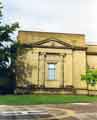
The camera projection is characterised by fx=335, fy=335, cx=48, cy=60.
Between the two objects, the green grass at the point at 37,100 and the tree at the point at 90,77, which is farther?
the tree at the point at 90,77

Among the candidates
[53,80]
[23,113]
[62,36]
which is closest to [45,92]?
[53,80]

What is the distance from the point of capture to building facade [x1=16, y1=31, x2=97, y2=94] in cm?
4503

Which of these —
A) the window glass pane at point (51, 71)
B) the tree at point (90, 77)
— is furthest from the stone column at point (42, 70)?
the tree at point (90, 77)

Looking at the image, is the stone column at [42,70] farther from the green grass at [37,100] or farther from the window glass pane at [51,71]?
the green grass at [37,100]

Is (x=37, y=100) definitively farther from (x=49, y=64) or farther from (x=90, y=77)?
(x=90, y=77)

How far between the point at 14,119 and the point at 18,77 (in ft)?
84.3

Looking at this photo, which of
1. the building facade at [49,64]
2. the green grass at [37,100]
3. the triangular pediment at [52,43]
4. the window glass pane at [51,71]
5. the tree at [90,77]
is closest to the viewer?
the green grass at [37,100]

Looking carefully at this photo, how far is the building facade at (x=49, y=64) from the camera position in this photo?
4503 cm

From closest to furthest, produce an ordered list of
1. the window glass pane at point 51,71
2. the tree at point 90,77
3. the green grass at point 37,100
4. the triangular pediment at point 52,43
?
the green grass at point 37,100, the tree at point 90,77, the triangular pediment at point 52,43, the window glass pane at point 51,71

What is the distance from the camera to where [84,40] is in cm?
4747

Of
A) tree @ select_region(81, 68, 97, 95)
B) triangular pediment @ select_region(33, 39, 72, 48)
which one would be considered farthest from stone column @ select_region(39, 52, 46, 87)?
tree @ select_region(81, 68, 97, 95)

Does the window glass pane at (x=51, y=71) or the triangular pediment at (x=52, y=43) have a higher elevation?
the triangular pediment at (x=52, y=43)

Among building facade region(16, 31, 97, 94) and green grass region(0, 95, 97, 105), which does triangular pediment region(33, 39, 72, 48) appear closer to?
building facade region(16, 31, 97, 94)

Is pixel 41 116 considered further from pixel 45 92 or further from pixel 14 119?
pixel 45 92
